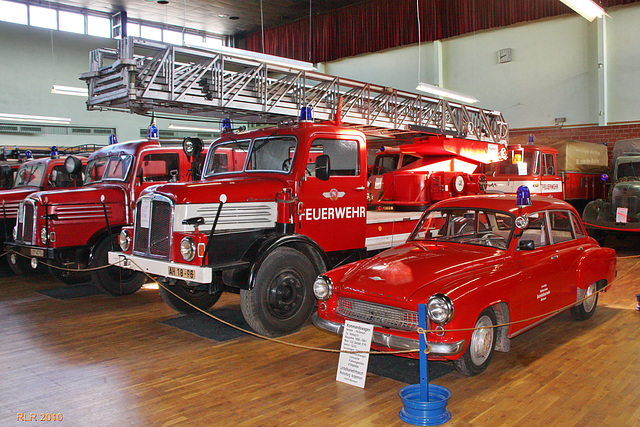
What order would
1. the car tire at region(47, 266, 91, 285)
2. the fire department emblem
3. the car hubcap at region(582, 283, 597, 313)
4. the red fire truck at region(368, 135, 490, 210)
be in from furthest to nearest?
the red fire truck at region(368, 135, 490, 210), the car tire at region(47, 266, 91, 285), the fire department emblem, the car hubcap at region(582, 283, 597, 313)

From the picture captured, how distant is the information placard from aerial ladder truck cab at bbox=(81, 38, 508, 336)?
1.33 metres

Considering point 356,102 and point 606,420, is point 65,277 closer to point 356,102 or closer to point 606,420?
point 356,102

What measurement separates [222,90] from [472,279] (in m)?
4.60

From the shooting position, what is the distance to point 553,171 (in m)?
12.0

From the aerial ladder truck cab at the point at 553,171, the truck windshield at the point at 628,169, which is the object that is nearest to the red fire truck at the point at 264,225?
the aerial ladder truck cab at the point at 553,171

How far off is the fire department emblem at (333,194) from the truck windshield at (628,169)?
360 inches

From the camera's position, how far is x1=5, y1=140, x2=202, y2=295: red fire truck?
754 cm

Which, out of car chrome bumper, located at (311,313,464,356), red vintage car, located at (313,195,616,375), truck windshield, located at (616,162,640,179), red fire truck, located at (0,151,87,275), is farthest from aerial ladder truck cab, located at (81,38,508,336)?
truck windshield, located at (616,162,640,179)

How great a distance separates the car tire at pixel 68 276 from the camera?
28.2 ft

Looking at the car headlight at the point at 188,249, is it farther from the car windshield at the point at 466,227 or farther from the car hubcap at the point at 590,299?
the car hubcap at the point at 590,299

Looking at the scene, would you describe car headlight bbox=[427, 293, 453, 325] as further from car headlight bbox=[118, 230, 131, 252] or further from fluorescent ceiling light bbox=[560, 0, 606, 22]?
fluorescent ceiling light bbox=[560, 0, 606, 22]

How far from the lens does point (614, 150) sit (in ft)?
45.3

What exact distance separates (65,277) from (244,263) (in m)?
4.75

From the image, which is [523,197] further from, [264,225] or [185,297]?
[185,297]
